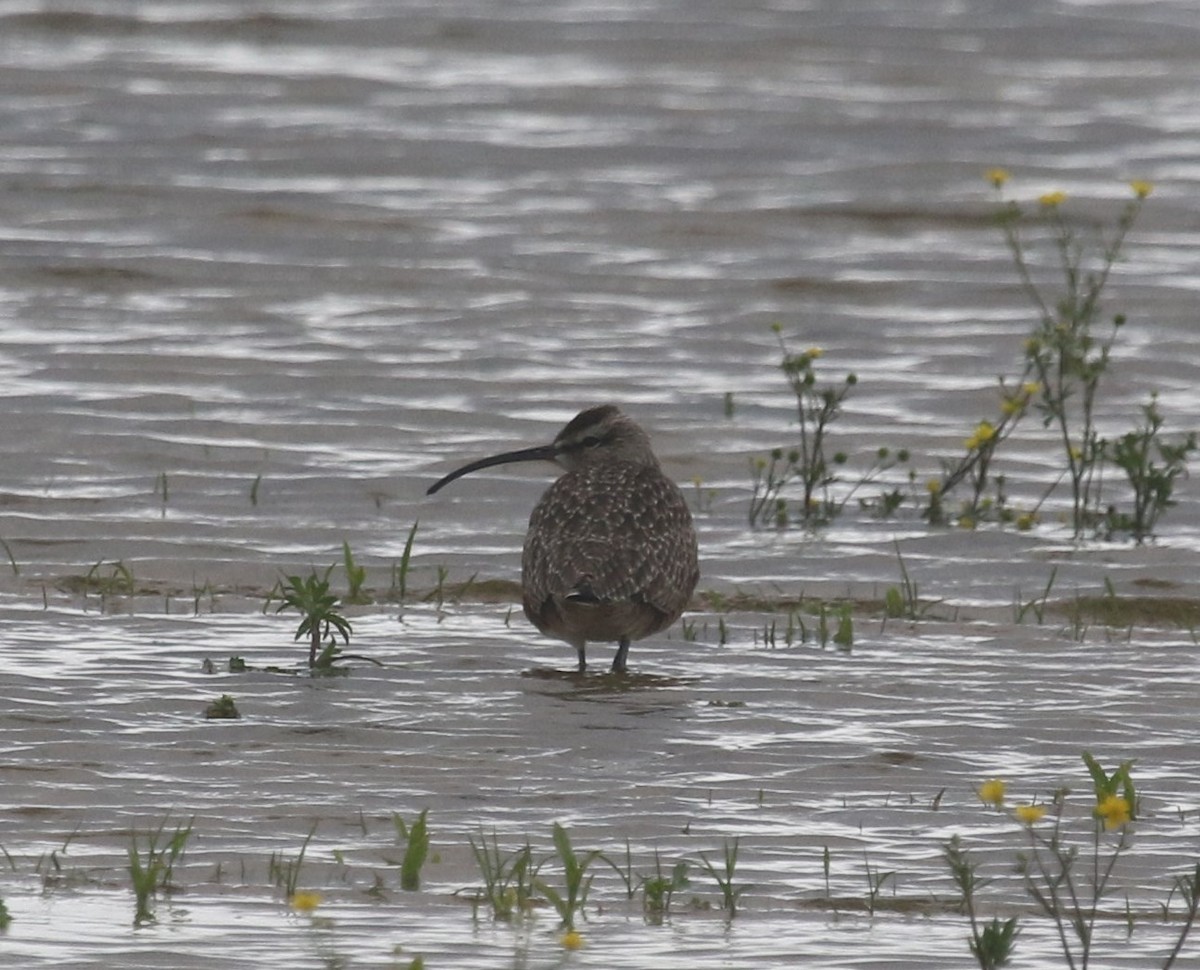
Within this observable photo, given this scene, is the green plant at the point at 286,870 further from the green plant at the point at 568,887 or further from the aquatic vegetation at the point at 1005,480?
the aquatic vegetation at the point at 1005,480

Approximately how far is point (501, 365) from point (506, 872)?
8.67 m

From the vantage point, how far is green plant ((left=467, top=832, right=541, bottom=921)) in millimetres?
6164

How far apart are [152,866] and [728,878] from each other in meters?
1.28

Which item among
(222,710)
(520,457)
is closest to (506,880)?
(222,710)

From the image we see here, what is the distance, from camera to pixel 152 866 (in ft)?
20.3

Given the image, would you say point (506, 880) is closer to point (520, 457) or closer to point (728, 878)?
point (728, 878)

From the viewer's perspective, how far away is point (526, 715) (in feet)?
27.8

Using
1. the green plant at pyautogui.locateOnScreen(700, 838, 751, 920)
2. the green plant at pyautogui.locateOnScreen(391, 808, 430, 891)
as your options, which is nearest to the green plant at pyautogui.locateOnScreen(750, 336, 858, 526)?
the green plant at pyautogui.locateOnScreen(700, 838, 751, 920)

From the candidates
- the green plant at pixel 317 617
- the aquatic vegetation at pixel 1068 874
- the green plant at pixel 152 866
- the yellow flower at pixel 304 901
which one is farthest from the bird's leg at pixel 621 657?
the yellow flower at pixel 304 901

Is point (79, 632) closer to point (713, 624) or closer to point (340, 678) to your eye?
point (340, 678)

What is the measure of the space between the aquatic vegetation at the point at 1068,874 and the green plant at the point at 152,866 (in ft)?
5.63

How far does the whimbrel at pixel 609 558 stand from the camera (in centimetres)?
921

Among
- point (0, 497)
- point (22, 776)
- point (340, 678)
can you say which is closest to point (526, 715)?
point (340, 678)

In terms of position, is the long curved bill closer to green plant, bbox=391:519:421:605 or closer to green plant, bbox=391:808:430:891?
green plant, bbox=391:519:421:605
